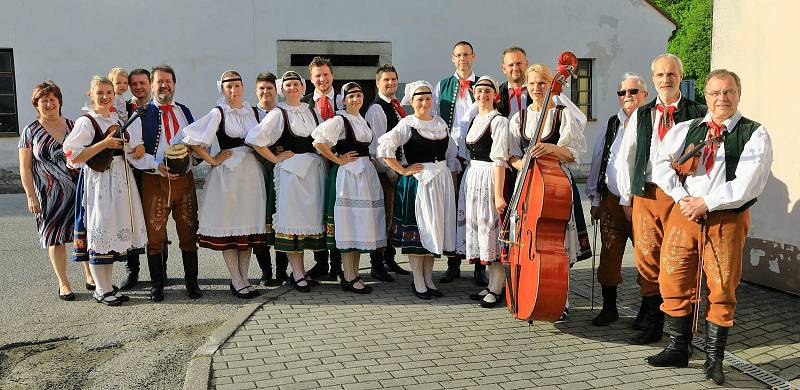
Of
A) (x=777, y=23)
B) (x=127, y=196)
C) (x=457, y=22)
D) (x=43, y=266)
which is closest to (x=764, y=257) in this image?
(x=777, y=23)

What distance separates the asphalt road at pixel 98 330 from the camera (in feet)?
14.6

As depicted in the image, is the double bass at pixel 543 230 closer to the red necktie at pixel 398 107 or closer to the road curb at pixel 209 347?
the red necktie at pixel 398 107

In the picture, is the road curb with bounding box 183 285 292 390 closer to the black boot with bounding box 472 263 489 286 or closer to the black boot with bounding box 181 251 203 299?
the black boot with bounding box 181 251 203 299

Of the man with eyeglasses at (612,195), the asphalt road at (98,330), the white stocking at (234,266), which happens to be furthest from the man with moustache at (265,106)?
the man with eyeglasses at (612,195)

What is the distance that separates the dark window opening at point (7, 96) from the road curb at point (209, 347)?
1001cm

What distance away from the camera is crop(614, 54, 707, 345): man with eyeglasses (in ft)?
15.1

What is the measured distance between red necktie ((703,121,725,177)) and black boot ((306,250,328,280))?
369 centimetres

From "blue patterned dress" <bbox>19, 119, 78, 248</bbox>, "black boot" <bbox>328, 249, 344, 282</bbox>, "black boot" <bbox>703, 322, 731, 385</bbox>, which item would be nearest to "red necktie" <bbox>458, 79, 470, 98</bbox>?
"black boot" <bbox>328, 249, 344, 282</bbox>

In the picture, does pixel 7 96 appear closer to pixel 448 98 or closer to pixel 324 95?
pixel 324 95

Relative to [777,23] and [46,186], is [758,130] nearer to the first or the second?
[777,23]

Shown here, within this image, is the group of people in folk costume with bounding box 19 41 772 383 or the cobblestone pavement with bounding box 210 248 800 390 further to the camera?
the group of people in folk costume with bounding box 19 41 772 383

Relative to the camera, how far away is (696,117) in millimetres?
4574

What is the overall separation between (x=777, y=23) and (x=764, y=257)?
1947 mm

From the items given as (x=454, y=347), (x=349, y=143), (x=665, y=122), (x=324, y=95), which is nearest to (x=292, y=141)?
(x=349, y=143)
